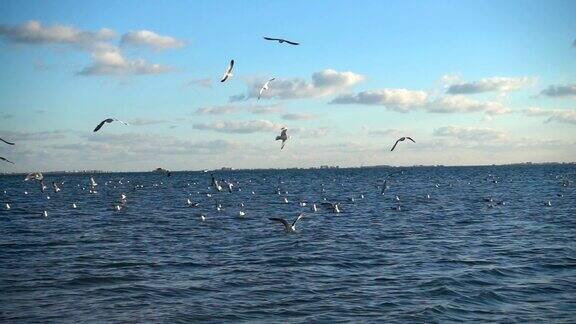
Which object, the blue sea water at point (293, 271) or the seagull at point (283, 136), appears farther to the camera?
the seagull at point (283, 136)

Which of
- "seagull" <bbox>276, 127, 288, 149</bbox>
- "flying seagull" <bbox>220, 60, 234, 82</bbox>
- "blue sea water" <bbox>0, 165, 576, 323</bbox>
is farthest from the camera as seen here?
"seagull" <bbox>276, 127, 288, 149</bbox>

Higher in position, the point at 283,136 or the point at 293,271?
the point at 283,136

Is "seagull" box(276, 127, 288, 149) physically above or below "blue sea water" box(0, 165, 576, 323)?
above

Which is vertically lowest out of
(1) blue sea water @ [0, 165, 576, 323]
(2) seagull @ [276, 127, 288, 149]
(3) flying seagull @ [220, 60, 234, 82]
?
(1) blue sea water @ [0, 165, 576, 323]

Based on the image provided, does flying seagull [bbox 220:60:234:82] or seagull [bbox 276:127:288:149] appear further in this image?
seagull [bbox 276:127:288:149]

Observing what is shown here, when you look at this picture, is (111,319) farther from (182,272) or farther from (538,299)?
(538,299)

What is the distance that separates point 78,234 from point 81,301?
1779cm

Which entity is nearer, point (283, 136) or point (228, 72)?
point (228, 72)

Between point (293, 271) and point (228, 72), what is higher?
point (228, 72)

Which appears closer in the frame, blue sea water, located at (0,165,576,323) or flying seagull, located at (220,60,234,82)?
blue sea water, located at (0,165,576,323)

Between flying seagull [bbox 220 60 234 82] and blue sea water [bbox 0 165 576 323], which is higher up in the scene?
flying seagull [bbox 220 60 234 82]

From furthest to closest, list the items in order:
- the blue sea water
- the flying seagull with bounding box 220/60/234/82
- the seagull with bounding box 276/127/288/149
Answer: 1. the seagull with bounding box 276/127/288/149
2. the flying seagull with bounding box 220/60/234/82
3. the blue sea water

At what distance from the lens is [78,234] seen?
33812 millimetres

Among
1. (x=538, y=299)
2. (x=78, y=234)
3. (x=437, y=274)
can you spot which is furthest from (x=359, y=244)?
(x=78, y=234)
